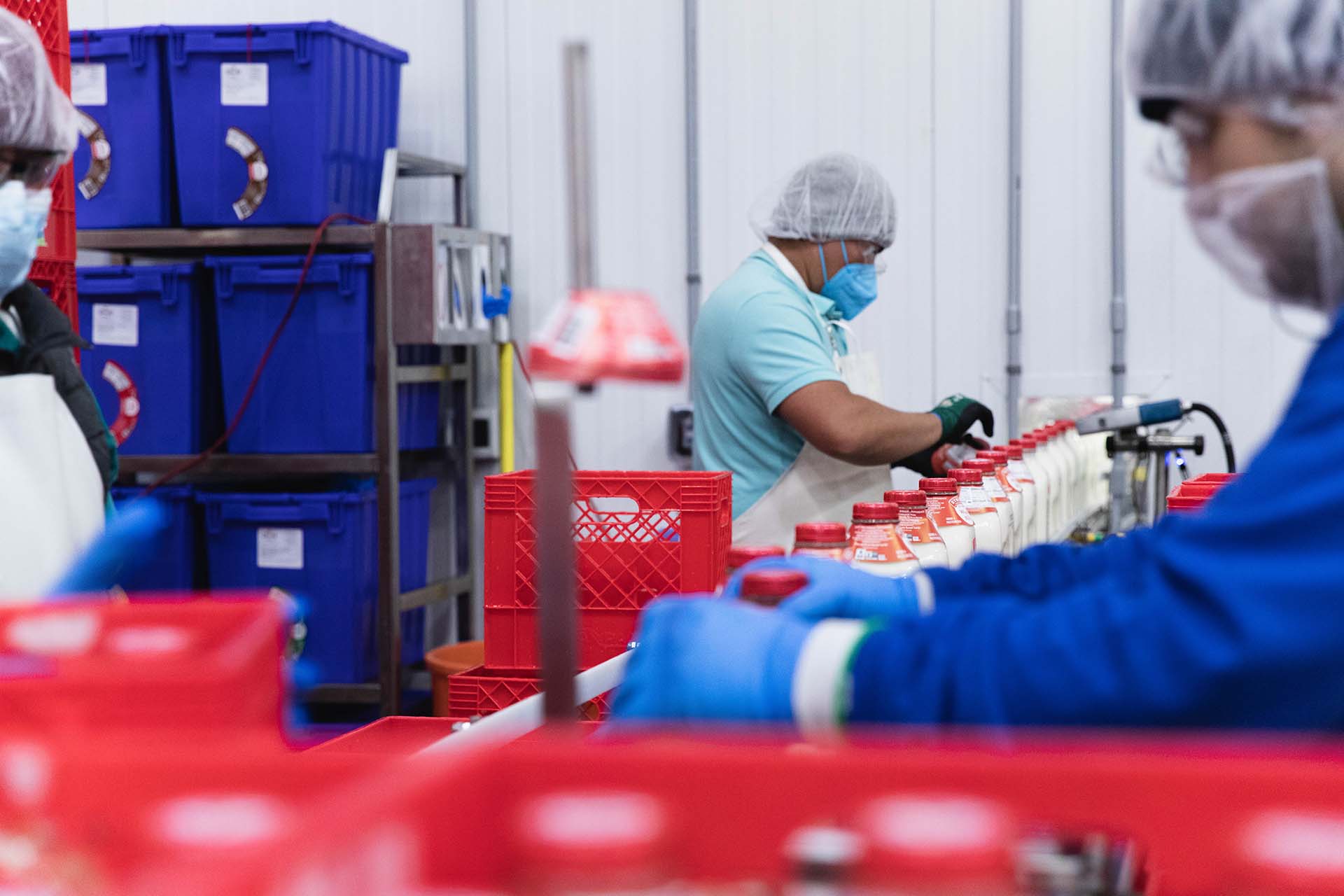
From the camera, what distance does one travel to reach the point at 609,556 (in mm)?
2465

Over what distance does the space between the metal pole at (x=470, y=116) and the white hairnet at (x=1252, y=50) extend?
4.02 meters

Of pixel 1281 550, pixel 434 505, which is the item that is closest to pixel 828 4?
pixel 434 505

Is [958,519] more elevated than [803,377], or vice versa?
[803,377]

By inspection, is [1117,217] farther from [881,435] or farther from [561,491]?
[561,491]

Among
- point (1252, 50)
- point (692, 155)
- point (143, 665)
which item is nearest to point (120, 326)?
point (692, 155)

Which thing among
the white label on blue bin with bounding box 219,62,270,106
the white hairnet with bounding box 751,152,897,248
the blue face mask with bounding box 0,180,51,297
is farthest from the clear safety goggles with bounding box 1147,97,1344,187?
the white label on blue bin with bounding box 219,62,270,106

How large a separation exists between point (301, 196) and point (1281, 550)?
3.93 metres

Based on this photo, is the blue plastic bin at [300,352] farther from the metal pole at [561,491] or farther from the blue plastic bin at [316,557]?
the metal pole at [561,491]

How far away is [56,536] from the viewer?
5.85 feet

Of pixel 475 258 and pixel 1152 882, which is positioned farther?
pixel 475 258

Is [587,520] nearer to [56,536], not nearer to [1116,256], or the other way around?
[56,536]

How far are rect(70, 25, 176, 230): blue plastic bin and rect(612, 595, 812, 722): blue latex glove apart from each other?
155 inches

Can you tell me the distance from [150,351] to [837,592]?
12.1ft

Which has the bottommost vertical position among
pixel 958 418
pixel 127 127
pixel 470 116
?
pixel 958 418
